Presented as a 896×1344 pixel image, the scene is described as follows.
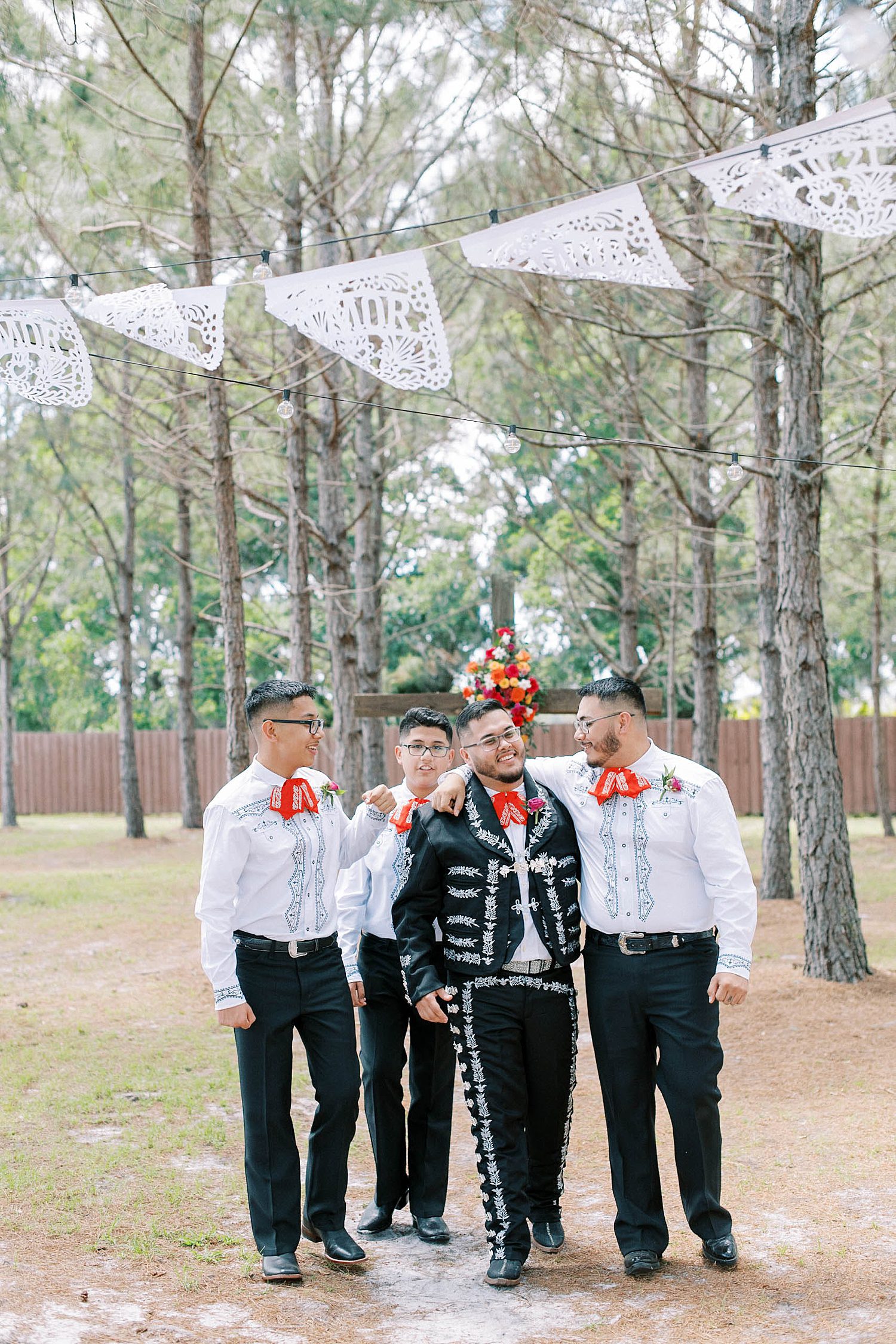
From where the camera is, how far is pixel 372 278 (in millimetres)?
5645

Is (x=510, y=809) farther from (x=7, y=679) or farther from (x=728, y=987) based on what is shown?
(x=7, y=679)

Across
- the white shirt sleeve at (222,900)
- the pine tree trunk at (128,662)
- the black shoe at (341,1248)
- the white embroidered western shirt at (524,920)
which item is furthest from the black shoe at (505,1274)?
the pine tree trunk at (128,662)

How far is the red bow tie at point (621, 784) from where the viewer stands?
3.92 metres

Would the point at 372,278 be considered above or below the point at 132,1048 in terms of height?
above

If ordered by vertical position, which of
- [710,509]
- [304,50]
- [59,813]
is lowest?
[59,813]

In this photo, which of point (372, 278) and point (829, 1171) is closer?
point (829, 1171)

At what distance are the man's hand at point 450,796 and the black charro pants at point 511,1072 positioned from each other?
0.51 m

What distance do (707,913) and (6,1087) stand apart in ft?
12.2

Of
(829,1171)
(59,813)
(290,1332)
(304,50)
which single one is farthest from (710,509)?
(59,813)

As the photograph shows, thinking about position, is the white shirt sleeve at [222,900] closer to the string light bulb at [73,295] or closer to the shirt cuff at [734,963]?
the shirt cuff at [734,963]

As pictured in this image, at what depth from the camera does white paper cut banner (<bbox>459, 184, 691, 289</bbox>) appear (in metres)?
5.43

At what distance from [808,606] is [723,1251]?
4.65m

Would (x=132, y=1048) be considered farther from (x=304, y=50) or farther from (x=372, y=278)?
(x=304, y=50)

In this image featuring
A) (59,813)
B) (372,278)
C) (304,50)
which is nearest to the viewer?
(372,278)
